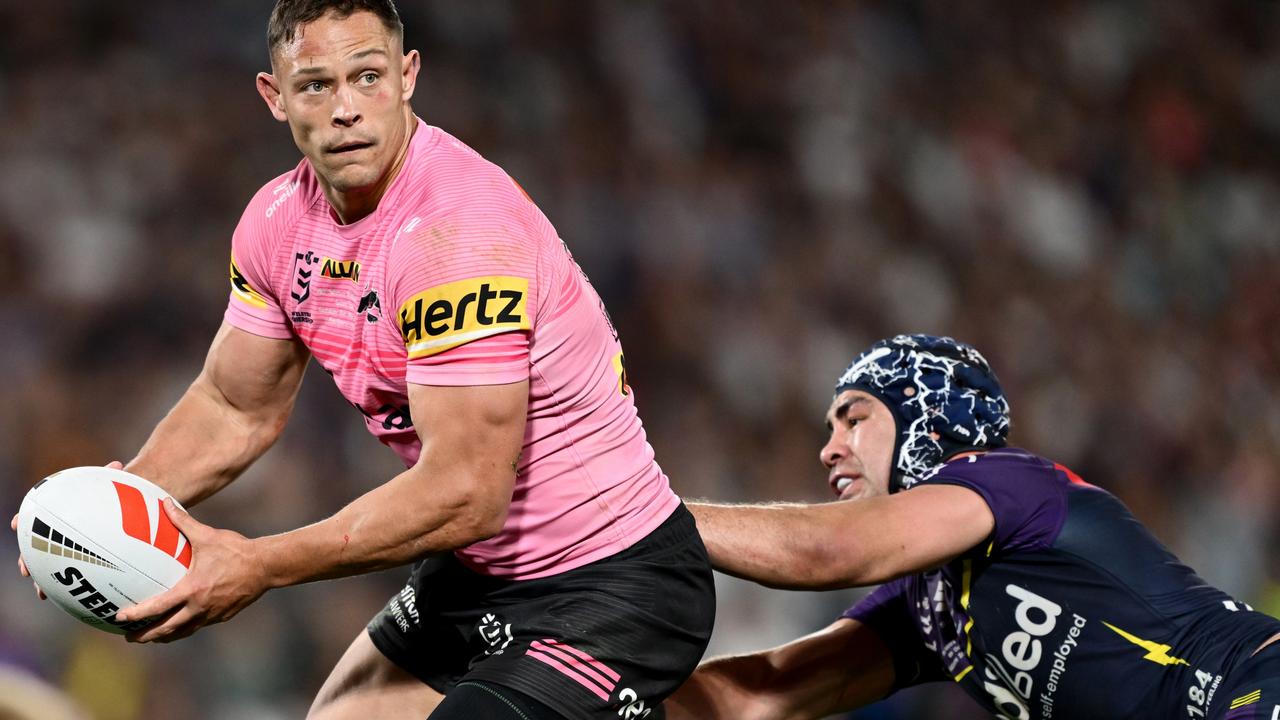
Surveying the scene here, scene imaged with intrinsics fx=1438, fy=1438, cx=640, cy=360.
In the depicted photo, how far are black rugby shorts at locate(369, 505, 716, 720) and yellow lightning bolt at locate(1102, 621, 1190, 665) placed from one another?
4.12ft

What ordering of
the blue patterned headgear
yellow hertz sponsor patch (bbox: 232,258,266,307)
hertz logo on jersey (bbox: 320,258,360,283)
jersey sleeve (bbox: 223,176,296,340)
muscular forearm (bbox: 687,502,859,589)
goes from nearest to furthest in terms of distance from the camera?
1. hertz logo on jersey (bbox: 320,258,360,283)
2. jersey sleeve (bbox: 223,176,296,340)
3. yellow hertz sponsor patch (bbox: 232,258,266,307)
4. muscular forearm (bbox: 687,502,859,589)
5. the blue patterned headgear

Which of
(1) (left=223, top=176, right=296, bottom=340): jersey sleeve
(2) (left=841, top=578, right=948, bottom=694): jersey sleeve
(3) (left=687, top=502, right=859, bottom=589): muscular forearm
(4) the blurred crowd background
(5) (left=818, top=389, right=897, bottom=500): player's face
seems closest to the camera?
(1) (left=223, top=176, right=296, bottom=340): jersey sleeve

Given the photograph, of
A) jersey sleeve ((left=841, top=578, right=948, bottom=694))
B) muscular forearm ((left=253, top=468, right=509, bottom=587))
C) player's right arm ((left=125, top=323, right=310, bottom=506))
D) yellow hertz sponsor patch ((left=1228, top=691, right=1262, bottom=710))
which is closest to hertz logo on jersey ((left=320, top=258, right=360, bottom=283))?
player's right arm ((left=125, top=323, right=310, bottom=506))

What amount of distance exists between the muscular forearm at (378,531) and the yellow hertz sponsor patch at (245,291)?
0.89 meters

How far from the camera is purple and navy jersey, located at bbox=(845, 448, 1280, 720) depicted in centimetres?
393

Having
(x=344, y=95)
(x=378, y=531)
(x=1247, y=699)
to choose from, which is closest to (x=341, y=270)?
(x=344, y=95)

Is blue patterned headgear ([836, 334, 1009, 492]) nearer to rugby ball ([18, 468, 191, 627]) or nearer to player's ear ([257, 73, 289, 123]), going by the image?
player's ear ([257, 73, 289, 123])

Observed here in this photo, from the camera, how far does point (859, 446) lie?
14.5 feet

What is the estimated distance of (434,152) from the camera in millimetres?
3279

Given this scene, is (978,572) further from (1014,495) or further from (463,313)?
(463,313)

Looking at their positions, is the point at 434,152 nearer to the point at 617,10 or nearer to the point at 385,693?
the point at 385,693

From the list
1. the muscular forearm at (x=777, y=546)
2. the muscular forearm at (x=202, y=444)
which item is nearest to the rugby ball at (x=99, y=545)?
the muscular forearm at (x=202, y=444)

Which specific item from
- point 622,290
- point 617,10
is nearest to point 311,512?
point 622,290

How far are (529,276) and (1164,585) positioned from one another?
210cm
